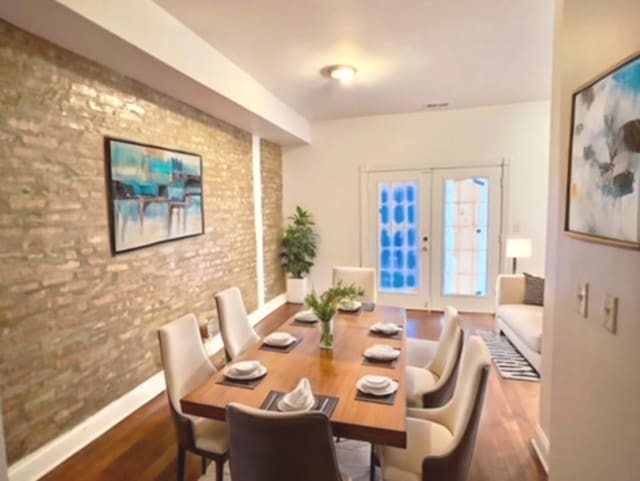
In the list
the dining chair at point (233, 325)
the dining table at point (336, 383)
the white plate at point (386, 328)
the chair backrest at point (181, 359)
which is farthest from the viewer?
the dining chair at point (233, 325)

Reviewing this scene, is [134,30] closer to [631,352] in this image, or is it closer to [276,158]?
[631,352]

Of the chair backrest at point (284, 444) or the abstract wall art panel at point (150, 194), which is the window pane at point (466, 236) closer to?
the abstract wall art panel at point (150, 194)

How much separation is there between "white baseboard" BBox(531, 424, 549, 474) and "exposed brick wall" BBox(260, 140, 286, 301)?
3.72 metres

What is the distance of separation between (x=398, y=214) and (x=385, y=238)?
0.39 m

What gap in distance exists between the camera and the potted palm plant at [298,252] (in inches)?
228

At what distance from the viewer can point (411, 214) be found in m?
5.52

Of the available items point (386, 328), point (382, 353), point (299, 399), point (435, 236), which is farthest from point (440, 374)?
point (435, 236)

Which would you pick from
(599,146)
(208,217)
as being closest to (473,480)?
(599,146)

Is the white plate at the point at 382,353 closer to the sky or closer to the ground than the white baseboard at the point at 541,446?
closer to the sky

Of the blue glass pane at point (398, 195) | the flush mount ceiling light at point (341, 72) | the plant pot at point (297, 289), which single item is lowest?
the plant pot at point (297, 289)

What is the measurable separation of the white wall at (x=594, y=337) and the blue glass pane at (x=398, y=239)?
3821 mm

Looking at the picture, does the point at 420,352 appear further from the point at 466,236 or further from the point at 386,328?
the point at 466,236

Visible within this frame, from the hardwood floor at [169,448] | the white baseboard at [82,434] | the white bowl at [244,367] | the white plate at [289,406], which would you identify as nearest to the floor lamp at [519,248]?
the hardwood floor at [169,448]

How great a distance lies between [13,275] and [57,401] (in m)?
0.83
